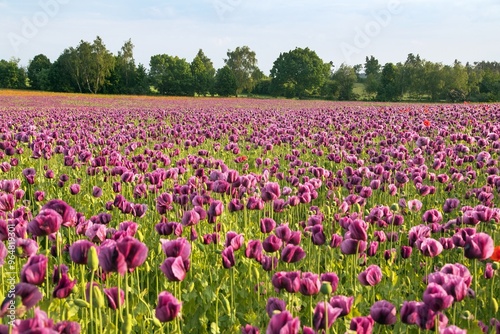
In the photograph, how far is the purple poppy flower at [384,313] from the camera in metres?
2.31

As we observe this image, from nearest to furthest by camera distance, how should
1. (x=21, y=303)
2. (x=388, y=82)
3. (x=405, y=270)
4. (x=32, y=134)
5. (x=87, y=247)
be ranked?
(x=21, y=303)
(x=87, y=247)
(x=405, y=270)
(x=32, y=134)
(x=388, y=82)

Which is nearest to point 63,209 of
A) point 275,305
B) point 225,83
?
point 275,305

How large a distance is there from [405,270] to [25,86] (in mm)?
100381

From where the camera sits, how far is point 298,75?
98.9 m

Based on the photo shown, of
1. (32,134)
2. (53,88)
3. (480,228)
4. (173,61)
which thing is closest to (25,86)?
(53,88)

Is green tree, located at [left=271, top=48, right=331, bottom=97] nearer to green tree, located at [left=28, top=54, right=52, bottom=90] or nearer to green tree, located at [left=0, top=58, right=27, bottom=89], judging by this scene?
green tree, located at [left=28, top=54, right=52, bottom=90]

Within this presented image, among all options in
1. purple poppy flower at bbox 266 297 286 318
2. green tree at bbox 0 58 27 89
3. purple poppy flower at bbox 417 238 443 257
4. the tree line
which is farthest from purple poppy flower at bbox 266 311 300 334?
green tree at bbox 0 58 27 89

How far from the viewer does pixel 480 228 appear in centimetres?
525

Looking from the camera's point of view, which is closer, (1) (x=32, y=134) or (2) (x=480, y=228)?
(2) (x=480, y=228)

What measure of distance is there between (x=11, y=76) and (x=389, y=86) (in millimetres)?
67473

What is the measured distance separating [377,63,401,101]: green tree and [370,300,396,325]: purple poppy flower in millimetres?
78102

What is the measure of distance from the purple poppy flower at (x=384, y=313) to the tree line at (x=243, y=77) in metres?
76.0

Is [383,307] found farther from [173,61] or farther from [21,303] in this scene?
[173,61]

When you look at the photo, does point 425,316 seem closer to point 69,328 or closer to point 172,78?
point 69,328
